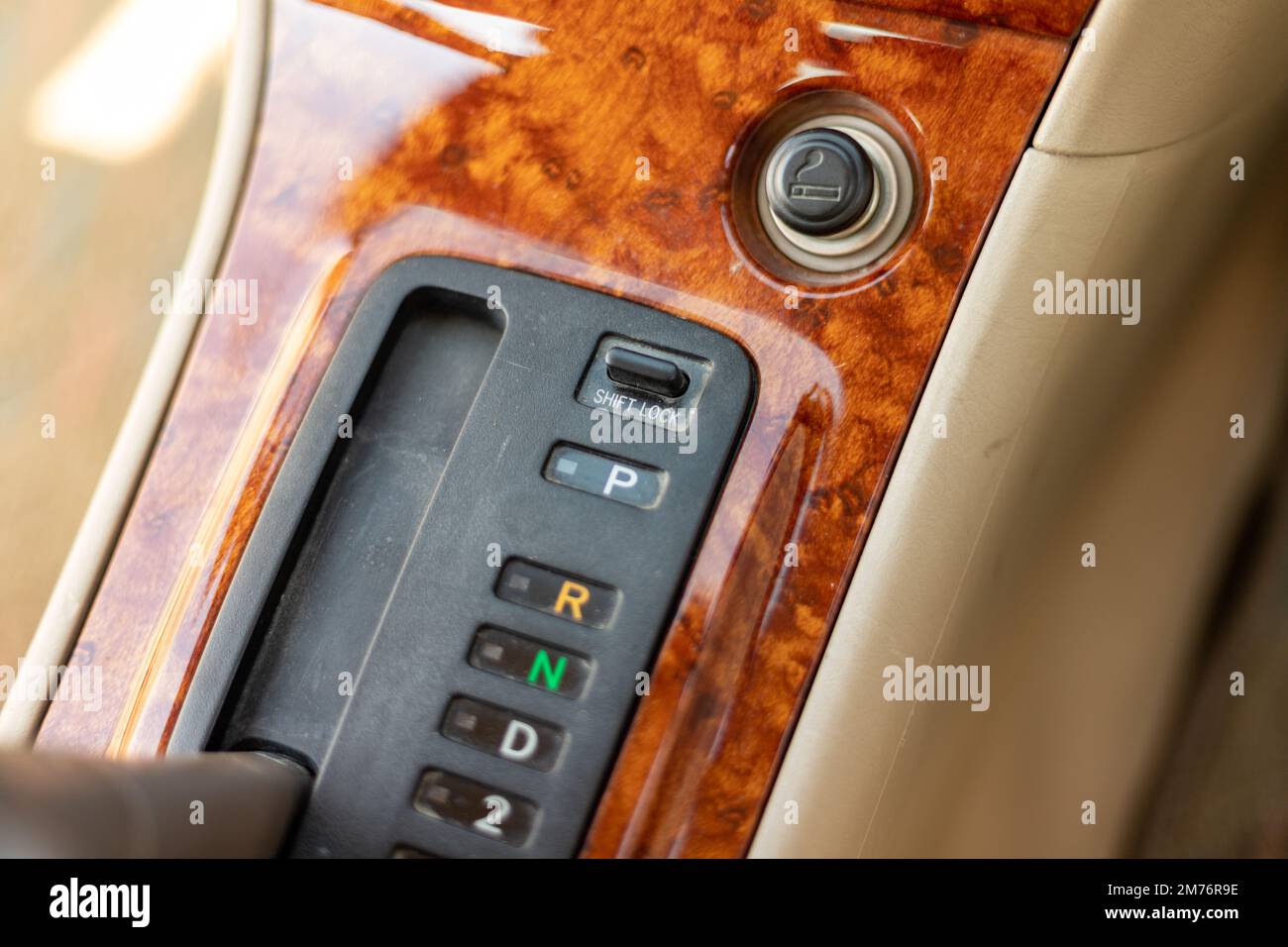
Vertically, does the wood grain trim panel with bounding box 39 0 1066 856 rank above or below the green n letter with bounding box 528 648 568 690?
above

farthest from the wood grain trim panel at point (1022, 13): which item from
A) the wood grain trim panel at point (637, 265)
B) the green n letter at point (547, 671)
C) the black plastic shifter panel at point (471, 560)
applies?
the green n letter at point (547, 671)

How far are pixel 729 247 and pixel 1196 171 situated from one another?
299 mm

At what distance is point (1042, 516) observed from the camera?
2.44 ft

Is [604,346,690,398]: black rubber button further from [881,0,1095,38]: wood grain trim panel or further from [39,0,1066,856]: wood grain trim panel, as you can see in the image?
[881,0,1095,38]: wood grain trim panel

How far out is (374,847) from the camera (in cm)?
61

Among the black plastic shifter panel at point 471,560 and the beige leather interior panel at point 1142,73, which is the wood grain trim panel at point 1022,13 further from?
the black plastic shifter panel at point 471,560

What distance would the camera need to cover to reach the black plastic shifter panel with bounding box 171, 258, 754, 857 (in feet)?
2.03

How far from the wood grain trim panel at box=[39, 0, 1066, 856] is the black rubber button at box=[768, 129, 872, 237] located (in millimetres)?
34

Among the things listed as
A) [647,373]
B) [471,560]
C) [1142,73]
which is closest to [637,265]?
[647,373]

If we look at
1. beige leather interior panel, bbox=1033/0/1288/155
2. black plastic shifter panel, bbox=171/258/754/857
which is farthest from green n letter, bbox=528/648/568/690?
beige leather interior panel, bbox=1033/0/1288/155

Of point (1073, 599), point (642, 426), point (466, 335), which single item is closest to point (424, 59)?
point (466, 335)

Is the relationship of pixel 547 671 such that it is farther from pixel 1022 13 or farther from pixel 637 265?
pixel 1022 13
